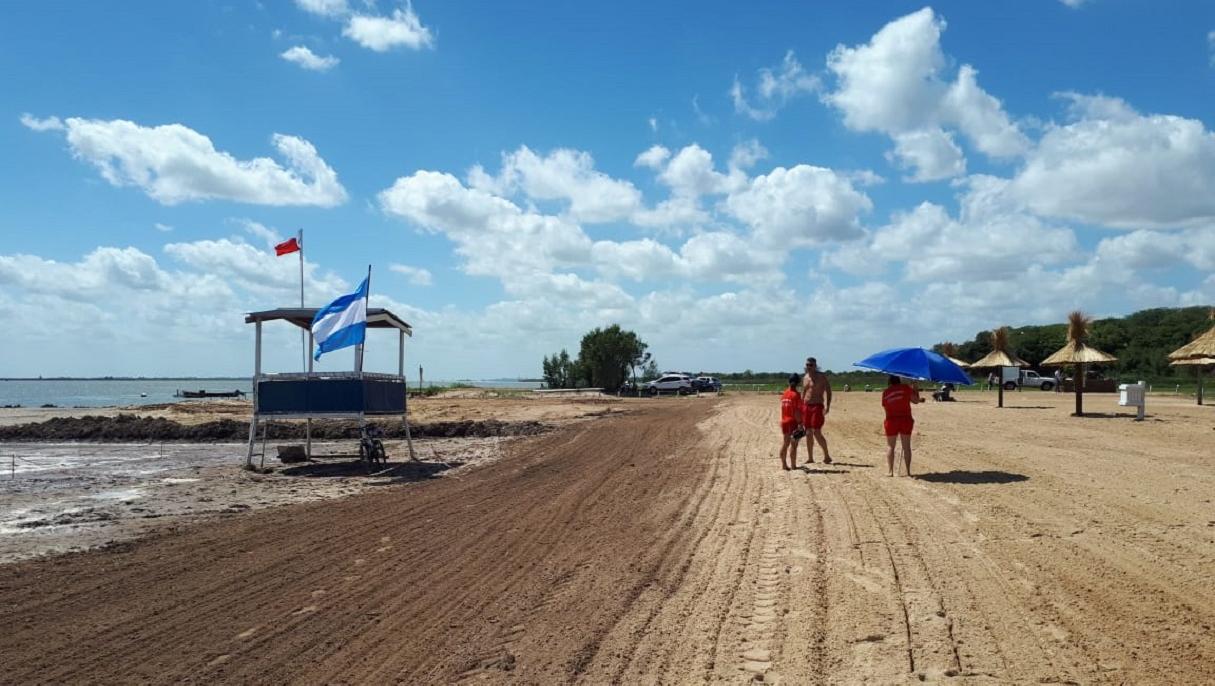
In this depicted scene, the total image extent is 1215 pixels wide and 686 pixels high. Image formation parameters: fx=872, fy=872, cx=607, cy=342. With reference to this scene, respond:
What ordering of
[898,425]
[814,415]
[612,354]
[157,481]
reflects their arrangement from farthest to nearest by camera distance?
Result: [612,354]
[157,481]
[814,415]
[898,425]

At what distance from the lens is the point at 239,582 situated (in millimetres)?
7707

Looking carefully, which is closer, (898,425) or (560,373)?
(898,425)

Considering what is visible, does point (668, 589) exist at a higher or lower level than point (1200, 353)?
lower

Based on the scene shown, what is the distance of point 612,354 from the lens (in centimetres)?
7962

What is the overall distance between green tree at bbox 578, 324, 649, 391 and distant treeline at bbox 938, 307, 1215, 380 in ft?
97.6

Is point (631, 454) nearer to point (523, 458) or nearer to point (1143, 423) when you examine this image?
point (523, 458)

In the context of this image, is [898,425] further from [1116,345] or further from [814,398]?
[1116,345]

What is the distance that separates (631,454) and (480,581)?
11.1 meters

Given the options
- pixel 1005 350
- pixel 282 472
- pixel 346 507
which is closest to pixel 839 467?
pixel 346 507

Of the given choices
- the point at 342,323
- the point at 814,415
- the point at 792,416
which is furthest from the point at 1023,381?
the point at 342,323

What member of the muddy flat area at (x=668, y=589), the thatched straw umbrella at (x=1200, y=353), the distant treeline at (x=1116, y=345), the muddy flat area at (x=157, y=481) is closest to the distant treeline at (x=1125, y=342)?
the distant treeline at (x=1116, y=345)

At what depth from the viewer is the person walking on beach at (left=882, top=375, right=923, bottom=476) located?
1301cm

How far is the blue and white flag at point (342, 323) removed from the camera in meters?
17.2

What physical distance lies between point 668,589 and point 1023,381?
234 ft
